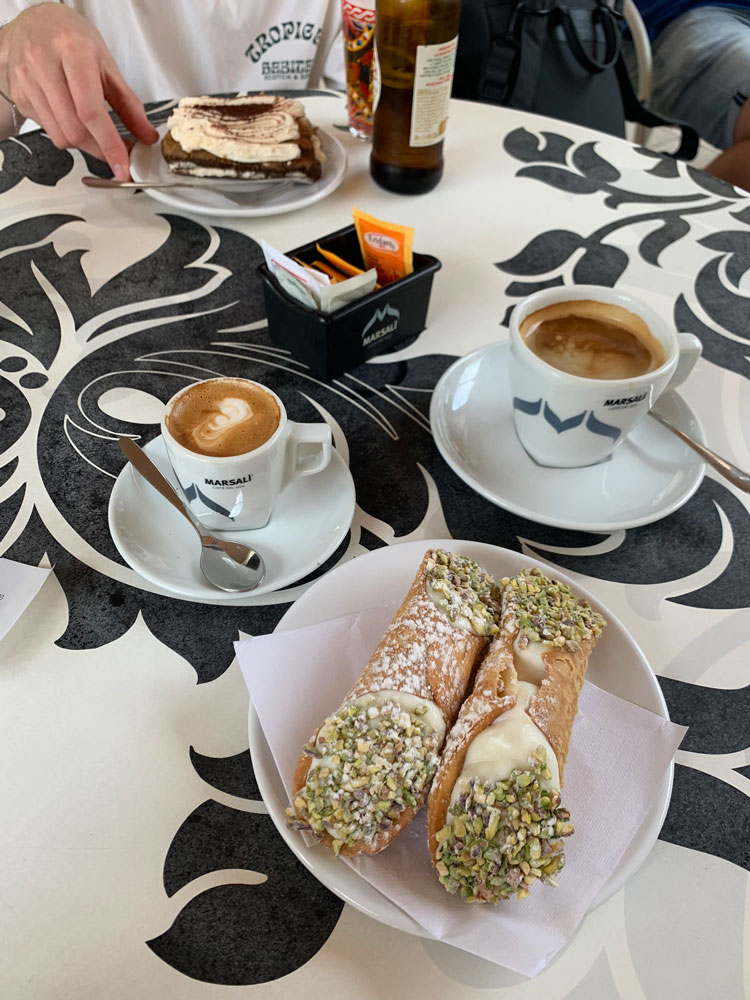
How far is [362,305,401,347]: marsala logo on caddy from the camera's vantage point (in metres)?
0.98

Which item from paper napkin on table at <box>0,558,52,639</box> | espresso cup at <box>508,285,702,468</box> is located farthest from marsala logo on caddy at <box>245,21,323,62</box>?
paper napkin on table at <box>0,558,52,639</box>

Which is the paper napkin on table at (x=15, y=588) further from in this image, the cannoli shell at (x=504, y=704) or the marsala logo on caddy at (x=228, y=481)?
A: the cannoli shell at (x=504, y=704)

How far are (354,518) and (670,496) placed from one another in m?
0.37

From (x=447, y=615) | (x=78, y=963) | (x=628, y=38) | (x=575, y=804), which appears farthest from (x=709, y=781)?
(x=628, y=38)

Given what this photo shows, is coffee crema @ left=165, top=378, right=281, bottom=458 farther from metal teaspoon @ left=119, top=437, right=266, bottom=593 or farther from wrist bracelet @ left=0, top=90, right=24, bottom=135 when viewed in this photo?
wrist bracelet @ left=0, top=90, right=24, bottom=135

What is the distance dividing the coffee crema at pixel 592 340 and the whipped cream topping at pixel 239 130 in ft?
1.91

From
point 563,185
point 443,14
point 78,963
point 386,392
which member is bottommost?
point 78,963

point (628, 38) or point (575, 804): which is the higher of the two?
point (628, 38)

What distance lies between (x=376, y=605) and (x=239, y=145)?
850mm

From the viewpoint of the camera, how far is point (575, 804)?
23.2 inches

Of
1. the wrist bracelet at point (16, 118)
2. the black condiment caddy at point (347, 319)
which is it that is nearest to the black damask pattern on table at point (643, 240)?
the black condiment caddy at point (347, 319)

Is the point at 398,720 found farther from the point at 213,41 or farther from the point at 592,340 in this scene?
the point at 213,41

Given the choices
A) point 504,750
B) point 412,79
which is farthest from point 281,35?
point 504,750

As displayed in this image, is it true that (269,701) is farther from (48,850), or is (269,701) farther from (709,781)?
(709,781)
